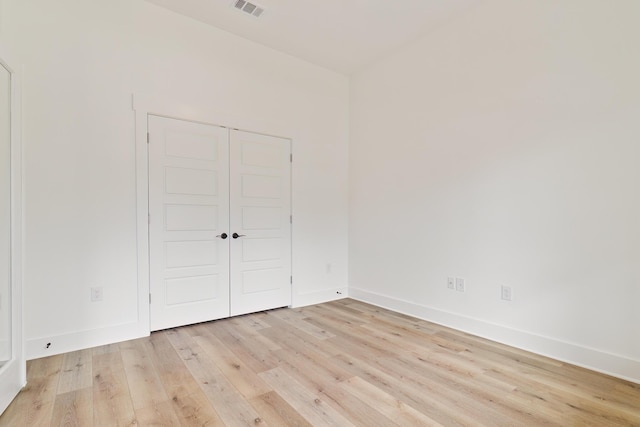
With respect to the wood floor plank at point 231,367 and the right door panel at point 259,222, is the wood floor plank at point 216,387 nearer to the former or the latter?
the wood floor plank at point 231,367

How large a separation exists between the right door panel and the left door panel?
12cm

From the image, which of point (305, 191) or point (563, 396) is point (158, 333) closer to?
point (305, 191)

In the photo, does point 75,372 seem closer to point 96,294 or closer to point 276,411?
point 96,294

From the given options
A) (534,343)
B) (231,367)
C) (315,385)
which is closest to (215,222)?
(231,367)

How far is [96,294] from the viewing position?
2.70m

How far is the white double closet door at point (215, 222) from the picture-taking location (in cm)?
302


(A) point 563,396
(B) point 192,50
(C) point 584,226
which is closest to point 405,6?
(B) point 192,50

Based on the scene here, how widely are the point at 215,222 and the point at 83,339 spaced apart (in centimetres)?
146

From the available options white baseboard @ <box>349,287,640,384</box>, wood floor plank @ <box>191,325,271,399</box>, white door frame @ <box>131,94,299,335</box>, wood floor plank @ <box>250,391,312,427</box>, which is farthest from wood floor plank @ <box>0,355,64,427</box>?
white baseboard @ <box>349,287,640,384</box>

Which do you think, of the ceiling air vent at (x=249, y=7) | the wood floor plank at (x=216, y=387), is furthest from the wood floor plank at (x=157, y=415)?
the ceiling air vent at (x=249, y=7)

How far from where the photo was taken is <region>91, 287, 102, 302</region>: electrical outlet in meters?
2.68

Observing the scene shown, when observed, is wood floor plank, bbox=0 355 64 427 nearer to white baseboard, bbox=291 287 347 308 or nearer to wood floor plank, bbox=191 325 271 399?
wood floor plank, bbox=191 325 271 399

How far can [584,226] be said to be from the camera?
2.32m

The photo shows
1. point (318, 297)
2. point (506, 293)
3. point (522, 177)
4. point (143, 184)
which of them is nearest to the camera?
point (522, 177)
